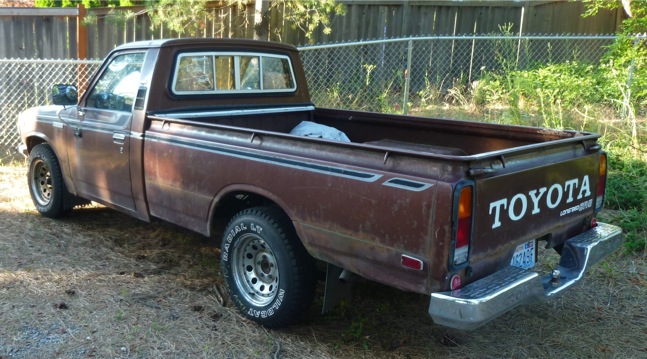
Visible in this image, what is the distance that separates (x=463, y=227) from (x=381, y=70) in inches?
330

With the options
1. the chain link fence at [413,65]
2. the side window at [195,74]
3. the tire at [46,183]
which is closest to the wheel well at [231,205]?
the side window at [195,74]

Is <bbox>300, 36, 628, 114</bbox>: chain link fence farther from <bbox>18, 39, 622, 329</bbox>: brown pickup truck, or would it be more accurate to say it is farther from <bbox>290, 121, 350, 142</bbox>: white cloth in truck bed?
<bbox>18, 39, 622, 329</bbox>: brown pickup truck

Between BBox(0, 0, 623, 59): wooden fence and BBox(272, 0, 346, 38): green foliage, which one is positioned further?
BBox(0, 0, 623, 59): wooden fence

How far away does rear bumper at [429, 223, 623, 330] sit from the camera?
3131 mm

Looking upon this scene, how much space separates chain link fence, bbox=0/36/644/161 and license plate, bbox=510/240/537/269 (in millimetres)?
5031

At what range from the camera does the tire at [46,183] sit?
6066mm

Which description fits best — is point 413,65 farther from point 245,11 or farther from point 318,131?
point 318,131

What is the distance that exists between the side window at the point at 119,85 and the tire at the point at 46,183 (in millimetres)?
849

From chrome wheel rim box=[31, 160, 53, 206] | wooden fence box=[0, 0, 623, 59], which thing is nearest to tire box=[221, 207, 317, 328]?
chrome wheel rim box=[31, 160, 53, 206]

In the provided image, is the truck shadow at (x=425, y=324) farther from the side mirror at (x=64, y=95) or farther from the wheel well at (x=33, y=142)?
the wheel well at (x=33, y=142)

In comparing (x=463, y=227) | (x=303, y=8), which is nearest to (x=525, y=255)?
(x=463, y=227)

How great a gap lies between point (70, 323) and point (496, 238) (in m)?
2.82

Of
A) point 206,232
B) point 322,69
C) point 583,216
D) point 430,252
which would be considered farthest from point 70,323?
point 322,69

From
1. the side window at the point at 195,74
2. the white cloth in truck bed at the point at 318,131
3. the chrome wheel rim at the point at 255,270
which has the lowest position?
the chrome wheel rim at the point at 255,270
